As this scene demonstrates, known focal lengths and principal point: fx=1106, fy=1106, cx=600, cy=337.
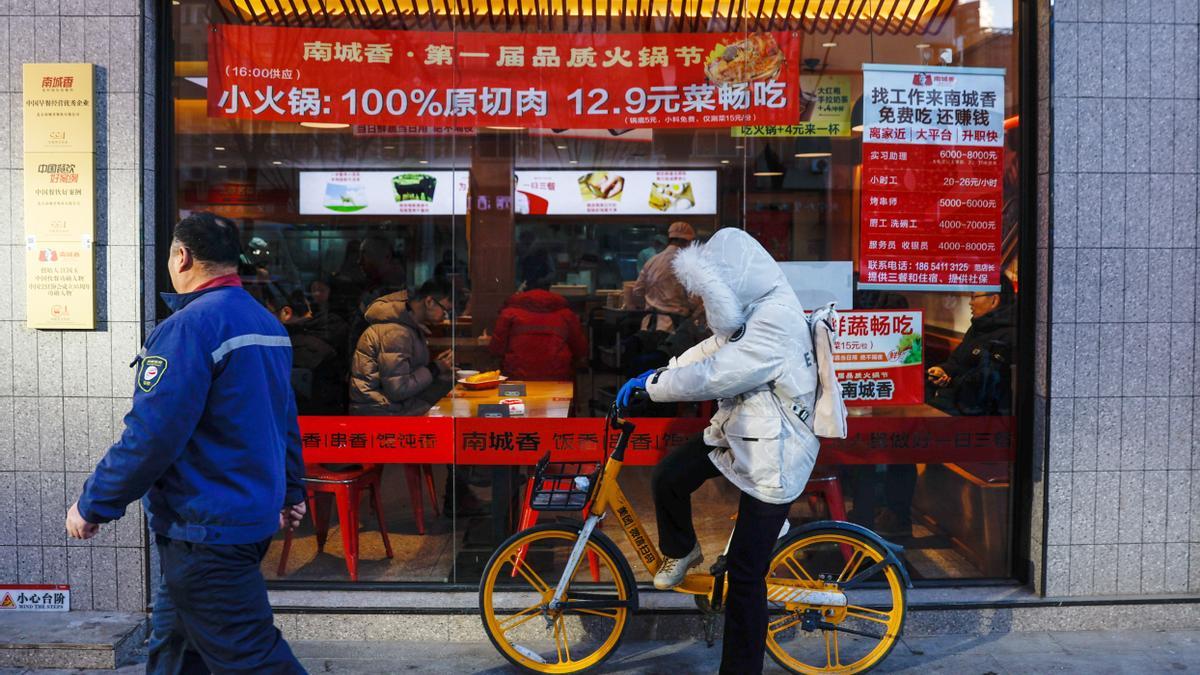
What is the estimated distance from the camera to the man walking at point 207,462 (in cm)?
338

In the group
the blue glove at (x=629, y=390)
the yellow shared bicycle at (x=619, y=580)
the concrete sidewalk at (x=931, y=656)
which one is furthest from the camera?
the concrete sidewalk at (x=931, y=656)

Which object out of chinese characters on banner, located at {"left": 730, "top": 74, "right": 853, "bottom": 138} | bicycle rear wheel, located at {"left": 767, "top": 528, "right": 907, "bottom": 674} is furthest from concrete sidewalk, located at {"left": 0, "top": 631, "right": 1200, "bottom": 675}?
chinese characters on banner, located at {"left": 730, "top": 74, "right": 853, "bottom": 138}

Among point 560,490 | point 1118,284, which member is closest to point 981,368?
point 1118,284

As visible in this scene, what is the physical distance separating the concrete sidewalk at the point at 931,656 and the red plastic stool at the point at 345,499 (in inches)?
21.1

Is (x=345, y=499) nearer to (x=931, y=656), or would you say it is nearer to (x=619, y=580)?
Result: (x=619, y=580)

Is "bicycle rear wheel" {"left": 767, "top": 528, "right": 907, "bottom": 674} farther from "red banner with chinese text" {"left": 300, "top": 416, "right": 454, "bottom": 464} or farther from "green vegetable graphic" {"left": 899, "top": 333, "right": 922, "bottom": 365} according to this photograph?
"red banner with chinese text" {"left": 300, "top": 416, "right": 454, "bottom": 464}

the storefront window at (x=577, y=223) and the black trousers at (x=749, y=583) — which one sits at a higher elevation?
the storefront window at (x=577, y=223)

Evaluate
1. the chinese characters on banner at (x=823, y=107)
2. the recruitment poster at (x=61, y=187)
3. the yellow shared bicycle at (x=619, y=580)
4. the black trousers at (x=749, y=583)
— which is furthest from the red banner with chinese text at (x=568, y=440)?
the chinese characters on banner at (x=823, y=107)

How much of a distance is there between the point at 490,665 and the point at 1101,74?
158 inches

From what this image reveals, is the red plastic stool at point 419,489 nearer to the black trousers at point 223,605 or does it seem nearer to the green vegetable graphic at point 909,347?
the black trousers at point 223,605

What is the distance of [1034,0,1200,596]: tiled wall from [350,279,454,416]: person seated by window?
3.00 metres

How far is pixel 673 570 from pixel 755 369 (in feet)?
3.51

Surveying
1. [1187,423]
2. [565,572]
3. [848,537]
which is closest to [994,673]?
[848,537]

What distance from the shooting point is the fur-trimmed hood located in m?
4.37
